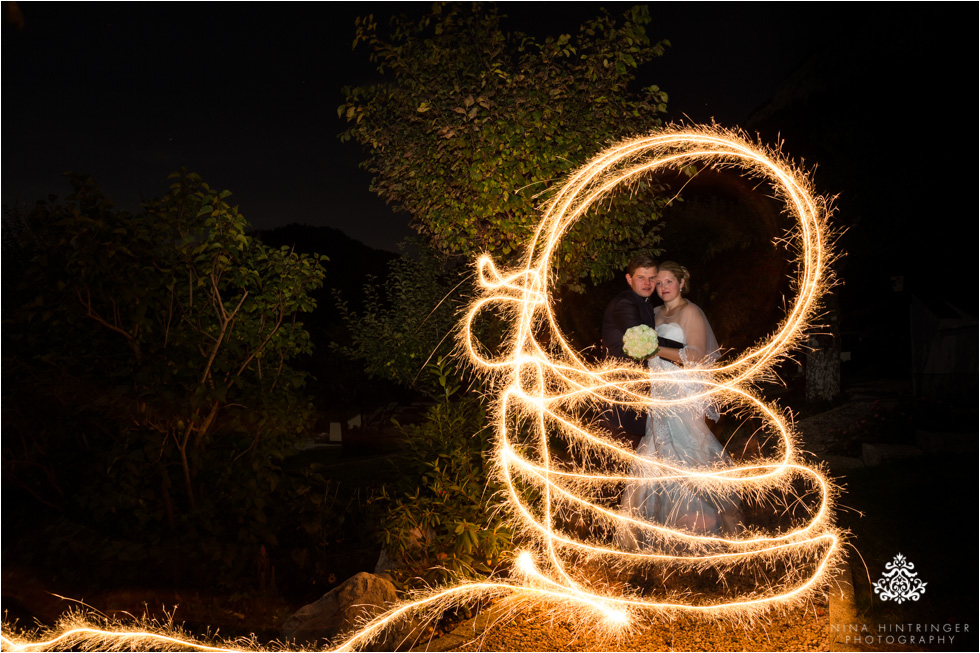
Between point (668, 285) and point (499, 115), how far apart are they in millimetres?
2045

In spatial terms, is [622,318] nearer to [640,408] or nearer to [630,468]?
[640,408]

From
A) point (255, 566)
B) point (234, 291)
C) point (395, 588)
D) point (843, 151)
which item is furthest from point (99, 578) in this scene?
point (843, 151)

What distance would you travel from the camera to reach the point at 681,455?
4953mm

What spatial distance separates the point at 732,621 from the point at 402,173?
4.68m

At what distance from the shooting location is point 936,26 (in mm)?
14766

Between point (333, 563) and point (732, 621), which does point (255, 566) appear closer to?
point (333, 563)

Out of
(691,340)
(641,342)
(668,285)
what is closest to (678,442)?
(691,340)

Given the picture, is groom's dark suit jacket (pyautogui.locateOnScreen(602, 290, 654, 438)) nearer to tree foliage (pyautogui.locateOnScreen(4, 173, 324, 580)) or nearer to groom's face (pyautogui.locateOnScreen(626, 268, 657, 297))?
groom's face (pyautogui.locateOnScreen(626, 268, 657, 297))

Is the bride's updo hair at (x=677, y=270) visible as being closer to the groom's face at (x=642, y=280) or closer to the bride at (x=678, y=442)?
the bride at (x=678, y=442)

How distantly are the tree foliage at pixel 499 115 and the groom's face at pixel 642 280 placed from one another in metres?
0.79

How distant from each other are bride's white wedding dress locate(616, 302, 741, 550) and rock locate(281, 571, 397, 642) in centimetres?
212

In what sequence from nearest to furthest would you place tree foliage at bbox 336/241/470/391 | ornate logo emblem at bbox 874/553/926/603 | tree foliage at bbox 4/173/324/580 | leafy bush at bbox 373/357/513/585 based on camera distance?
ornate logo emblem at bbox 874/553/926/603
tree foliage at bbox 4/173/324/580
leafy bush at bbox 373/357/513/585
tree foliage at bbox 336/241/470/391

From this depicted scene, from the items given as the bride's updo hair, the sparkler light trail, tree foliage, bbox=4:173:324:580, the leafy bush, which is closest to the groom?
the bride's updo hair

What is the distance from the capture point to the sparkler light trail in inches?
141
